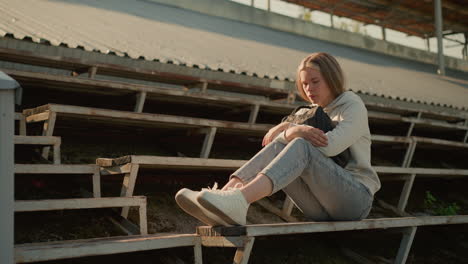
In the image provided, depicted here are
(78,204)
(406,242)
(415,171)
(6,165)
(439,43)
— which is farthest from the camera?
(439,43)

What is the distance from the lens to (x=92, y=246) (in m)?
1.90

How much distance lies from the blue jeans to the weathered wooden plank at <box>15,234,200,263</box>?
0.37 meters

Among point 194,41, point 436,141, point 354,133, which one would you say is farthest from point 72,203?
point 194,41

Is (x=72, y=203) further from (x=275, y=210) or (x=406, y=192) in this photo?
(x=406, y=192)

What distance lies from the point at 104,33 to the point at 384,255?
10.7 feet

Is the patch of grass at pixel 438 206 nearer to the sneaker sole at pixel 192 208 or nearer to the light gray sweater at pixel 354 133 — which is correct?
the light gray sweater at pixel 354 133

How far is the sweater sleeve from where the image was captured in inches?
88.2

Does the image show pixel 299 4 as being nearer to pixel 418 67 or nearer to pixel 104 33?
pixel 418 67

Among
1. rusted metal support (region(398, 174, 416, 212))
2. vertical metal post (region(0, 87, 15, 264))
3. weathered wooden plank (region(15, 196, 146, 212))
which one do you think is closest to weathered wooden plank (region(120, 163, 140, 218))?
weathered wooden plank (region(15, 196, 146, 212))

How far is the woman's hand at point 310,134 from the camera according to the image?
7.23 feet

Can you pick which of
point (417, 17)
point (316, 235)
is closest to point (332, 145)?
point (316, 235)

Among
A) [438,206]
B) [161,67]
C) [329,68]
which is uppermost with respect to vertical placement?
[329,68]

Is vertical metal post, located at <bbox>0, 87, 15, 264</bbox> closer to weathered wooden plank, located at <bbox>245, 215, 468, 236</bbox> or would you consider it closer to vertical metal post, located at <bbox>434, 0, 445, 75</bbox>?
weathered wooden plank, located at <bbox>245, 215, 468, 236</bbox>

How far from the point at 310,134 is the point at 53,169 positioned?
47.9 inches
